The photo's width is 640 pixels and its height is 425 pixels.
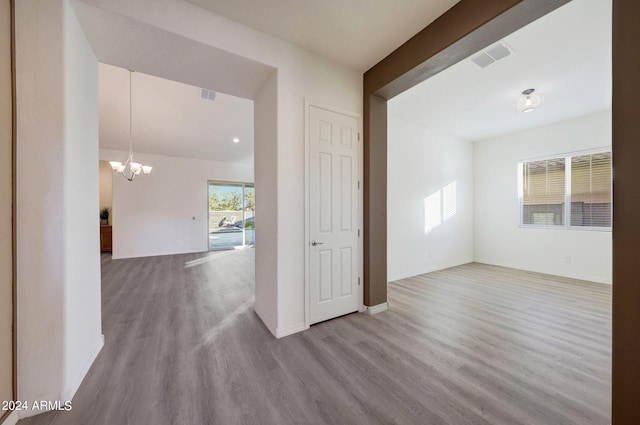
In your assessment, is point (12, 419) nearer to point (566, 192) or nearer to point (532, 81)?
point (532, 81)

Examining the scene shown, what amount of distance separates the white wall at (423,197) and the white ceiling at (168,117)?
9.69 feet

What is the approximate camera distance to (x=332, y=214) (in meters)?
2.70

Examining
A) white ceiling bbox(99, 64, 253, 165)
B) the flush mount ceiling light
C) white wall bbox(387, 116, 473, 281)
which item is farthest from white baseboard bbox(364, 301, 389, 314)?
white ceiling bbox(99, 64, 253, 165)

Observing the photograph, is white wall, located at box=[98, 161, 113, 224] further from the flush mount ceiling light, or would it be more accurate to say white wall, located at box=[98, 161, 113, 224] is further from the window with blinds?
the window with blinds

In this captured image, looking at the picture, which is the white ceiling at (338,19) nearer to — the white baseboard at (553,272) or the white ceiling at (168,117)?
the white ceiling at (168,117)

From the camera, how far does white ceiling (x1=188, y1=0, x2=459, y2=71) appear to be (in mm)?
1934

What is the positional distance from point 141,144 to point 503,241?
8949 mm

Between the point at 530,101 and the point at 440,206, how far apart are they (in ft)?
7.83

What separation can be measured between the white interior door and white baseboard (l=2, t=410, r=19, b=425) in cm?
205

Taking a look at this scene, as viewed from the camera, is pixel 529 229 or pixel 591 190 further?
pixel 529 229

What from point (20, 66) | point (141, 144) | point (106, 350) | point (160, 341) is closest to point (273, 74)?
point (20, 66)

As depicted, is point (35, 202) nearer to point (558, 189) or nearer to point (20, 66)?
point (20, 66)

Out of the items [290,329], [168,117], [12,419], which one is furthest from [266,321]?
[168,117]

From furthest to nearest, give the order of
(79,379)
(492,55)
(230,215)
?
(230,215)
(492,55)
(79,379)
